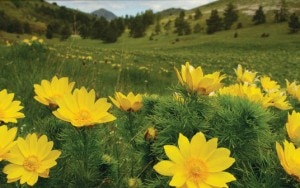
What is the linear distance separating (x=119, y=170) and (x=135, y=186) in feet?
1.49

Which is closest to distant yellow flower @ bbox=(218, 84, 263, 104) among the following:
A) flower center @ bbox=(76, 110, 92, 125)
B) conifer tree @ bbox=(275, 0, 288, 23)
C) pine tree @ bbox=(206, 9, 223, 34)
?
flower center @ bbox=(76, 110, 92, 125)

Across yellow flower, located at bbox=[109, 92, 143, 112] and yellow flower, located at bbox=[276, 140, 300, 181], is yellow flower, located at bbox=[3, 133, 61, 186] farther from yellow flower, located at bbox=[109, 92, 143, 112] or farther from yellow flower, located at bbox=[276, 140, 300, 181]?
yellow flower, located at bbox=[276, 140, 300, 181]

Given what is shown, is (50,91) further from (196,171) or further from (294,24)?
(294,24)

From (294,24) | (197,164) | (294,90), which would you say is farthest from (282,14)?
(197,164)

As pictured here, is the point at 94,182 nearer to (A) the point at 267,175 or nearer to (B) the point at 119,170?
(B) the point at 119,170

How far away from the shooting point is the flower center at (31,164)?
1.46 m

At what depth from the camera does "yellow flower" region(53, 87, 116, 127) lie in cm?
150

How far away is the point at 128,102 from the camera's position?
1864 mm

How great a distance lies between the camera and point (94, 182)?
66.6 inches

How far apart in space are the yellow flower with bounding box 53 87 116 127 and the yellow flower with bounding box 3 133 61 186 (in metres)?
0.12

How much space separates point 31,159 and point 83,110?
10.3 inches

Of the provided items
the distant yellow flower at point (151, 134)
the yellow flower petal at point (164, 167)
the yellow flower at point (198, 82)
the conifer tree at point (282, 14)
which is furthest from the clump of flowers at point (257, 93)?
the conifer tree at point (282, 14)

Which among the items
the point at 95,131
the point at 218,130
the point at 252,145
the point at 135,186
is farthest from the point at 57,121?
the point at 252,145

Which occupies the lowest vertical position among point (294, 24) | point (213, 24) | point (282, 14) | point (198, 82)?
point (213, 24)
